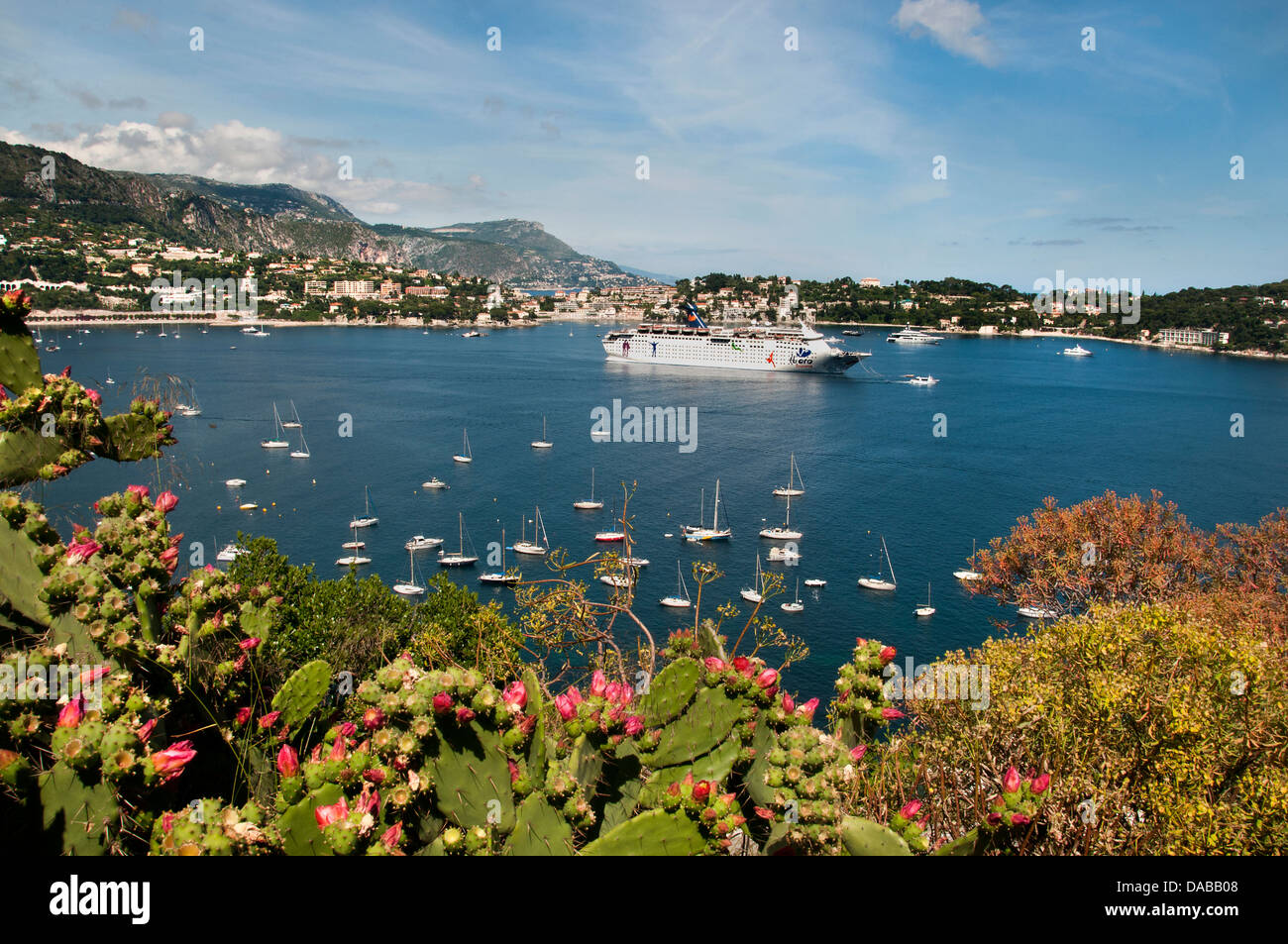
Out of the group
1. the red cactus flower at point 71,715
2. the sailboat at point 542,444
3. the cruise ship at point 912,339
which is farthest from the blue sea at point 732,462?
the cruise ship at point 912,339

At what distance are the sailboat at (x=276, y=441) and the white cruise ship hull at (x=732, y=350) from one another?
141 feet

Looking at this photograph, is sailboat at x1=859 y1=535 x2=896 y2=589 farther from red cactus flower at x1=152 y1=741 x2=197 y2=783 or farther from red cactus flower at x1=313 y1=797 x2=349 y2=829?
red cactus flower at x1=152 y1=741 x2=197 y2=783

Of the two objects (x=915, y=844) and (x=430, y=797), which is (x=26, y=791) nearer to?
(x=430, y=797)

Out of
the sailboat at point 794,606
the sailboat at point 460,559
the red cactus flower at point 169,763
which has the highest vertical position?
the red cactus flower at point 169,763

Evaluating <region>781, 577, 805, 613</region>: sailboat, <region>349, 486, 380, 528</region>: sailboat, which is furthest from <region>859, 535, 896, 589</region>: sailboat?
<region>349, 486, 380, 528</region>: sailboat

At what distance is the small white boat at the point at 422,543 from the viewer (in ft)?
88.8

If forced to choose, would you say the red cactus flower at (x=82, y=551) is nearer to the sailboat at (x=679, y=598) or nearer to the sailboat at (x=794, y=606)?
the sailboat at (x=679, y=598)

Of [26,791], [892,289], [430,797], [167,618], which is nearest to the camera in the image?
[26,791]

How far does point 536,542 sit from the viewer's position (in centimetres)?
2828

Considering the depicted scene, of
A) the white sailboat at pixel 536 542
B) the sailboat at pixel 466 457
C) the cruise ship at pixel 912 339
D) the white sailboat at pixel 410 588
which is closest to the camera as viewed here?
the white sailboat at pixel 410 588

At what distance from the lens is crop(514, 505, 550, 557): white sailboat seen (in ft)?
89.5
